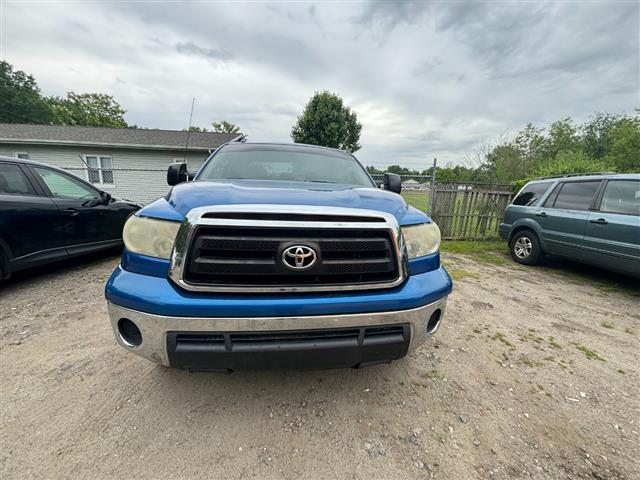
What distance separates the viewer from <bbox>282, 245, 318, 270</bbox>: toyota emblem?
4.59ft

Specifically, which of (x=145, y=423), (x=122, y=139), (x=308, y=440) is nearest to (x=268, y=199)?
(x=308, y=440)

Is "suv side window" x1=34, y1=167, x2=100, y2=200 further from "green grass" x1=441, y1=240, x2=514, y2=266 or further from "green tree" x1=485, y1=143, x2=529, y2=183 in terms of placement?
"green tree" x1=485, y1=143, x2=529, y2=183

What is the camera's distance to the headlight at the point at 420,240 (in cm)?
170

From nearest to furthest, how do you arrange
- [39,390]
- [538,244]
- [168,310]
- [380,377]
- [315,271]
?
[168,310], [315,271], [39,390], [380,377], [538,244]

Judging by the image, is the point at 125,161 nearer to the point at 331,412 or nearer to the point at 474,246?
the point at 474,246

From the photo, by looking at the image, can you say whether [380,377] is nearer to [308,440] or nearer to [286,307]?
[308,440]

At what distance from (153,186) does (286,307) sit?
14699 mm

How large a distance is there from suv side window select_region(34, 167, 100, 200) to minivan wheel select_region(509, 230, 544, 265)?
26.2 ft

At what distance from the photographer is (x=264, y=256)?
1.43 meters

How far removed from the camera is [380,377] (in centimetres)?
212

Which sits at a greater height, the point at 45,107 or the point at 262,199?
the point at 45,107

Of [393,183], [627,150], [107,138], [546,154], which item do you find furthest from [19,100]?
[627,150]

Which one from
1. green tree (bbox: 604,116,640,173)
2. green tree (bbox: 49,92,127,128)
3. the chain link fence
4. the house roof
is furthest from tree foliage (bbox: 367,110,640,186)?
green tree (bbox: 49,92,127,128)

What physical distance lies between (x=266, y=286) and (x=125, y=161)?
16175 mm
